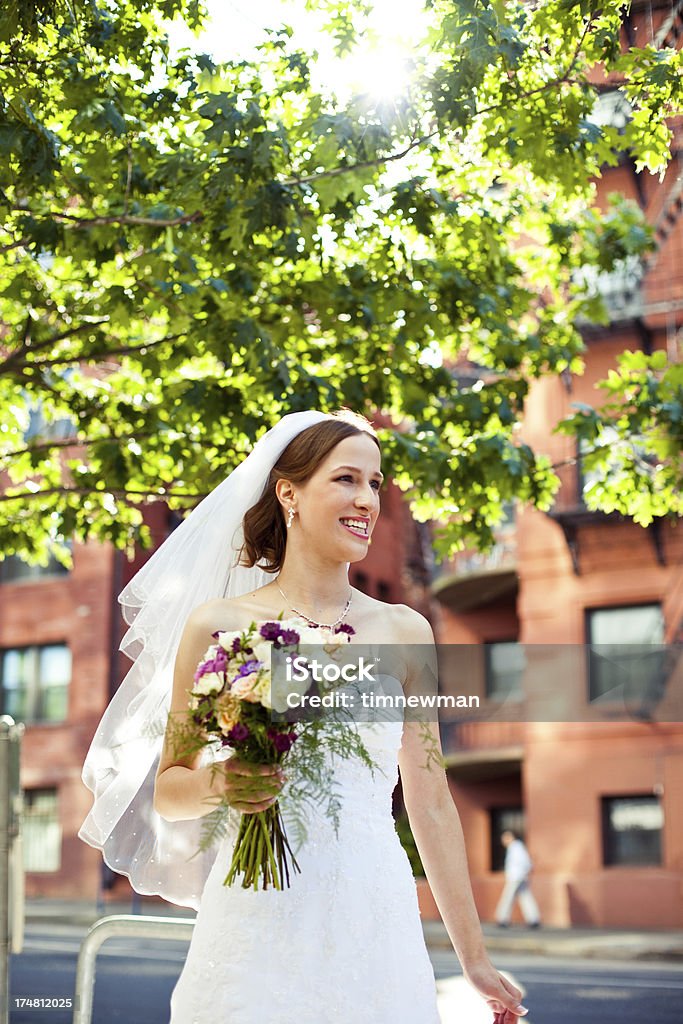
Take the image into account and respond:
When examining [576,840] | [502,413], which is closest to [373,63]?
[502,413]

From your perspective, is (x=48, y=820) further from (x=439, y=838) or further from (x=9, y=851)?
(x=439, y=838)

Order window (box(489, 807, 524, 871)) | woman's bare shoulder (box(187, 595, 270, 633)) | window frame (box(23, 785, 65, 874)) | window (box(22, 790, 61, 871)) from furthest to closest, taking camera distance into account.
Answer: window (box(22, 790, 61, 871)) < window frame (box(23, 785, 65, 874)) < window (box(489, 807, 524, 871)) < woman's bare shoulder (box(187, 595, 270, 633))

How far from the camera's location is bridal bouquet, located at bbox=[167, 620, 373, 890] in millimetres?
2926

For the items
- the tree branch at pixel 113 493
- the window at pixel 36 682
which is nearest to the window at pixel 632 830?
the window at pixel 36 682

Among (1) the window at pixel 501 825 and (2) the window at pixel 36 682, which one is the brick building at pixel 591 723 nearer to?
(1) the window at pixel 501 825

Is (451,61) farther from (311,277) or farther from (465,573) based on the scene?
(465,573)

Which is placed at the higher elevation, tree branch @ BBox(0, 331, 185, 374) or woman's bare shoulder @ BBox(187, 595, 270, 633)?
tree branch @ BBox(0, 331, 185, 374)

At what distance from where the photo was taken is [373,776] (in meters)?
3.42

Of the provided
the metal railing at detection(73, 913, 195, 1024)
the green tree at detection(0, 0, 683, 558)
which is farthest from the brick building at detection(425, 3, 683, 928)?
the metal railing at detection(73, 913, 195, 1024)

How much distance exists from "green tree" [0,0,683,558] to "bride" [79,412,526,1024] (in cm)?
255

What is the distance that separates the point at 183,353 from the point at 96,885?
21.5 meters

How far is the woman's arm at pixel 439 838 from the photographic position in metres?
3.38

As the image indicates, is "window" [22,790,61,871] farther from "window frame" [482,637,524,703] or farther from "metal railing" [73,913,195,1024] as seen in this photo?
"metal railing" [73,913,195,1024]

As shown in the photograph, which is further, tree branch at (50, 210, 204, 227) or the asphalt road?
the asphalt road
